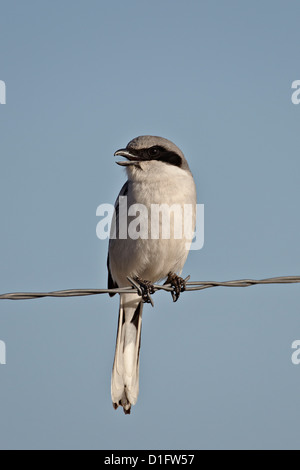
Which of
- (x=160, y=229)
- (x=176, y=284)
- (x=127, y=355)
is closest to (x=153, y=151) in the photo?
(x=160, y=229)

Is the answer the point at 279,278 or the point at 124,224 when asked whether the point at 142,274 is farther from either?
the point at 279,278

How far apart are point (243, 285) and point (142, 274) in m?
2.10

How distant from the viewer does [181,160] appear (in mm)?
6254

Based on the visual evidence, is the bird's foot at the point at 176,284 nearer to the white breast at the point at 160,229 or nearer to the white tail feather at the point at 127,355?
the white breast at the point at 160,229

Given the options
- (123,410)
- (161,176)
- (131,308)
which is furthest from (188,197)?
(123,410)

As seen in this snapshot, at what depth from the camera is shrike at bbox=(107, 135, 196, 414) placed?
229 inches

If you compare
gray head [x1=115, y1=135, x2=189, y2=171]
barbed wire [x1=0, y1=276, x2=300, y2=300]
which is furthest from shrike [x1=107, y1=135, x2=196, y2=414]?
barbed wire [x1=0, y1=276, x2=300, y2=300]

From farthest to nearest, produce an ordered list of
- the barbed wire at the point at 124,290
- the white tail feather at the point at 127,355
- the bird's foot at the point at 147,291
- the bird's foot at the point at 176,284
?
the white tail feather at the point at 127,355 < the bird's foot at the point at 176,284 < the bird's foot at the point at 147,291 < the barbed wire at the point at 124,290

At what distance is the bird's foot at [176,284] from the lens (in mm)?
5560

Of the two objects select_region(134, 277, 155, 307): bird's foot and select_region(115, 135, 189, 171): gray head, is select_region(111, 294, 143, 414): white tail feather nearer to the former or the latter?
select_region(134, 277, 155, 307): bird's foot

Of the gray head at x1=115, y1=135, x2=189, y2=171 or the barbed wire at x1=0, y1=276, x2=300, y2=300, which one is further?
the gray head at x1=115, y1=135, x2=189, y2=171

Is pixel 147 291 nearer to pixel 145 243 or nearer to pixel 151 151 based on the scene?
pixel 145 243

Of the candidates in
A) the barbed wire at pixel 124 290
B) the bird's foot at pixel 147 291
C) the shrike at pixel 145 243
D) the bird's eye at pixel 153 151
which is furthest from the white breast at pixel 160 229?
the barbed wire at pixel 124 290

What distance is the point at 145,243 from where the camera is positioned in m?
5.85
